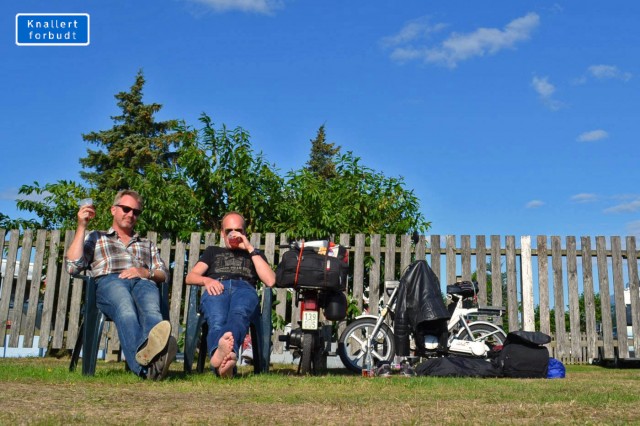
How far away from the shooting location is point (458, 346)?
7.10 m

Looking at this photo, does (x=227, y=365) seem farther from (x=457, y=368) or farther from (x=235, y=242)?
(x=457, y=368)

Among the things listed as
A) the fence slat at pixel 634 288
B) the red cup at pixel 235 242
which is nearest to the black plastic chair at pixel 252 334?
the red cup at pixel 235 242

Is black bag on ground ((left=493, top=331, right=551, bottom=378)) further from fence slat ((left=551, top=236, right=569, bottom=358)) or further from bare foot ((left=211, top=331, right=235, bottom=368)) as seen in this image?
bare foot ((left=211, top=331, right=235, bottom=368))

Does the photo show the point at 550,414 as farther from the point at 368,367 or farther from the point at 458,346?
the point at 458,346

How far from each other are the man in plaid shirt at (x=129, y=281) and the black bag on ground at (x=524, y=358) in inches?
124

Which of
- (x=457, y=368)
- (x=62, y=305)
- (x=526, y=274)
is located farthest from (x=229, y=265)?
(x=526, y=274)

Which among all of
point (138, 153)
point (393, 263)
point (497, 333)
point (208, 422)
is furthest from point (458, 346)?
point (138, 153)

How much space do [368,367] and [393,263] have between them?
8.02 feet

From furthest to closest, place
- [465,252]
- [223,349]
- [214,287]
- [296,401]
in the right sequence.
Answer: [465,252] < [214,287] < [223,349] < [296,401]

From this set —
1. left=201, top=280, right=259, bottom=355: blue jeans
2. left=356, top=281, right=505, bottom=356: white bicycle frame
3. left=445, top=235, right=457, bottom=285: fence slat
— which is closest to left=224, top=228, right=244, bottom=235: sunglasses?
left=201, top=280, right=259, bottom=355: blue jeans

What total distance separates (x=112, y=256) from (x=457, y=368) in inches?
119

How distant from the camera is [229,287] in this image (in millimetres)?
5703

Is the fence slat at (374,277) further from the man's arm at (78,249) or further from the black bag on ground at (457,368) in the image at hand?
the man's arm at (78,249)

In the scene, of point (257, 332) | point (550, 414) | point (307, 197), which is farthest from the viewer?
point (307, 197)
